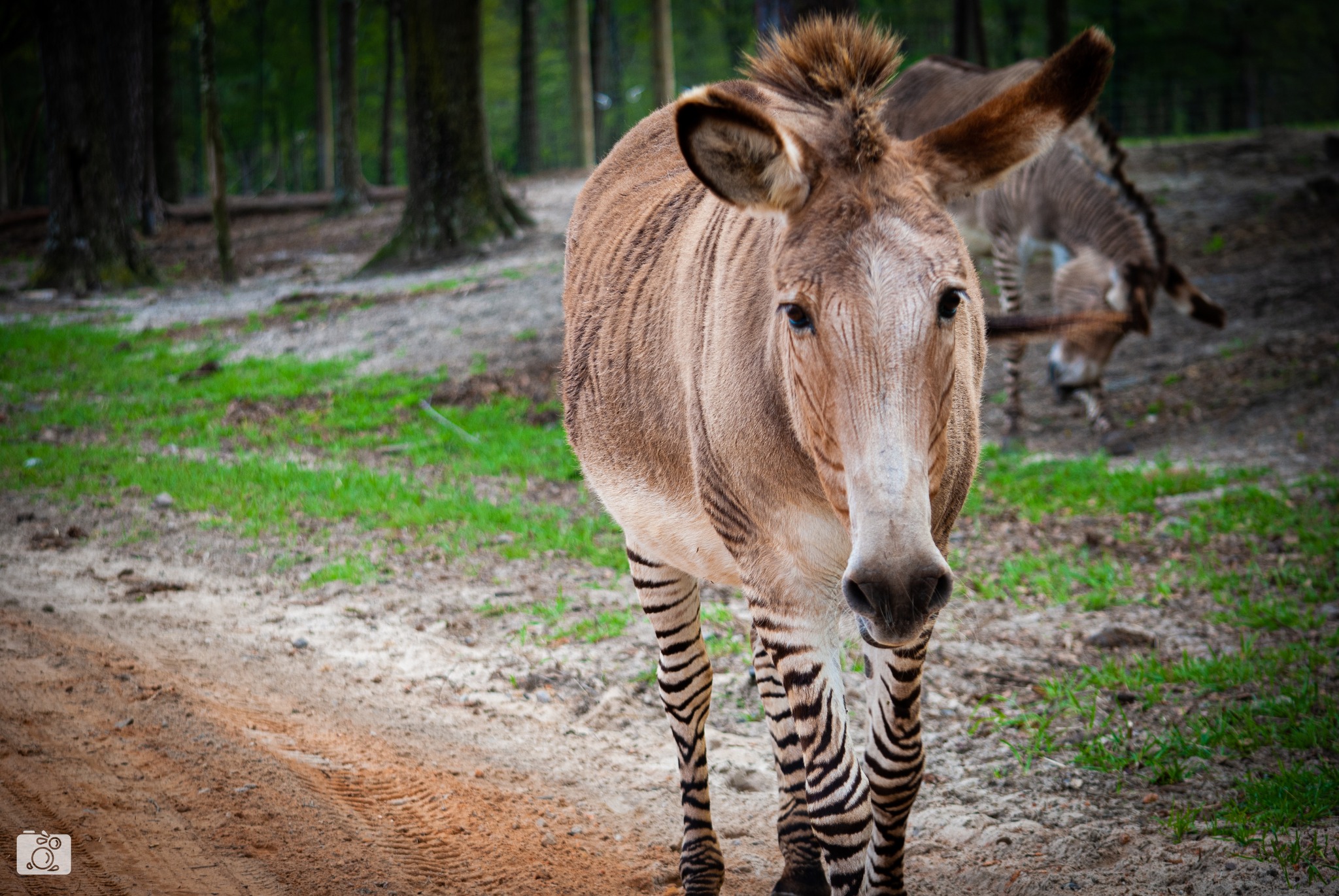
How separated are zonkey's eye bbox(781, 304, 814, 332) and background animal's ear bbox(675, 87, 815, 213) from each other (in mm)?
303

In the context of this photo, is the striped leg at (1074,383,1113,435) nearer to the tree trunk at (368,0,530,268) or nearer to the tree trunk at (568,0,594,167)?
the tree trunk at (368,0,530,268)

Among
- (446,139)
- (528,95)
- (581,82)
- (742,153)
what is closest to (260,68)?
(528,95)

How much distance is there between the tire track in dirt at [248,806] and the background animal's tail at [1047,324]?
239 cm

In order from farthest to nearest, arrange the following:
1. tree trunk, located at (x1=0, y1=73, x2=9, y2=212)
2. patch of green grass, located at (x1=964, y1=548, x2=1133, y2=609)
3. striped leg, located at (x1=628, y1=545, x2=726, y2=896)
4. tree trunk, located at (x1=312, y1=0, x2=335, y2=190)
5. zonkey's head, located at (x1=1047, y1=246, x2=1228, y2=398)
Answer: tree trunk, located at (x1=0, y1=73, x2=9, y2=212)
tree trunk, located at (x1=312, y1=0, x2=335, y2=190)
zonkey's head, located at (x1=1047, y1=246, x2=1228, y2=398)
patch of green grass, located at (x1=964, y1=548, x2=1133, y2=609)
striped leg, located at (x1=628, y1=545, x2=726, y2=896)

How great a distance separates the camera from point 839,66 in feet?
9.35

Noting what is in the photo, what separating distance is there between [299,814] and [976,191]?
3228mm

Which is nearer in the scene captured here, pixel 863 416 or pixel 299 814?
pixel 863 416

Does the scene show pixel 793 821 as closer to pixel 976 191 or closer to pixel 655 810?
pixel 655 810

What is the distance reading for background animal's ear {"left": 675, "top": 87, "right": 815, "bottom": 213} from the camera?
2246 mm

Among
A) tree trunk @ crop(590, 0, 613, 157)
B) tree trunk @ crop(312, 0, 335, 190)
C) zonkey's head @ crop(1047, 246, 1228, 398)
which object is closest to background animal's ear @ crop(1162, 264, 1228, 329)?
zonkey's head @ crop(1047, 246, 1228, 398)

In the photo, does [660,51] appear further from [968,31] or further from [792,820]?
[792,820]

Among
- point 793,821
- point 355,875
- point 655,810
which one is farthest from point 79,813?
point 793,821

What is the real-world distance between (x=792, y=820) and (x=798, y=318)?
2.11 meters

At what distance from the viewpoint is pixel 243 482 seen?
26.8ft
